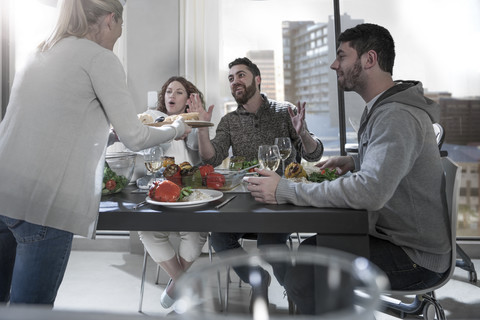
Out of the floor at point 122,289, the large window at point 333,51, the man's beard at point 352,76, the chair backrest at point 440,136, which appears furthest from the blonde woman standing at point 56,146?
the large window at point 333,51

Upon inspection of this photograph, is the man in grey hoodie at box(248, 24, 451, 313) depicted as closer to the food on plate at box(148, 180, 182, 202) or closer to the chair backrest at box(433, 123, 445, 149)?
the food on plate at box(148, 180, 182, 202)

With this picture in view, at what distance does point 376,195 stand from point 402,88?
0.49 meters

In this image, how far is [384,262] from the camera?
1.49 metres

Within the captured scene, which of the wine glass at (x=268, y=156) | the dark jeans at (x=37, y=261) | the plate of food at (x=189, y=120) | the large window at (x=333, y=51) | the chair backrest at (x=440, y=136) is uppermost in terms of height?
the large window at (x=333, y=51)

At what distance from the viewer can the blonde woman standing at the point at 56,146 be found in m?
1.21

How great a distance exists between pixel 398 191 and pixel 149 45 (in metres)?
3.05

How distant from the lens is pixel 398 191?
61.0 inches

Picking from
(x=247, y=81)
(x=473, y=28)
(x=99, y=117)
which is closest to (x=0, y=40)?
(x=247, y=81)

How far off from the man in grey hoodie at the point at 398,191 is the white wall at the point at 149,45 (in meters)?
2.70

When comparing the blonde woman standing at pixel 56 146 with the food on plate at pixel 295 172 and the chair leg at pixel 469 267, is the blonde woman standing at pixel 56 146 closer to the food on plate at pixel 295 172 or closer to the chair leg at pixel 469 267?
the food on plate at pixel 295 172

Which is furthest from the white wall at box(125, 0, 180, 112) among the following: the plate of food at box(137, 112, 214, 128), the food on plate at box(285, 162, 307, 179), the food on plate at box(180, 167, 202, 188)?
the food on plate at box(285, 162, 307, 179)

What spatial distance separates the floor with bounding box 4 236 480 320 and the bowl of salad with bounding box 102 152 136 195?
1003 mm

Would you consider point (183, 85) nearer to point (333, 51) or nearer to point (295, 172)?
point (333, 51)

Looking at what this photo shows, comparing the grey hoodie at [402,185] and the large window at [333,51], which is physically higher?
the large window at [333,51]
